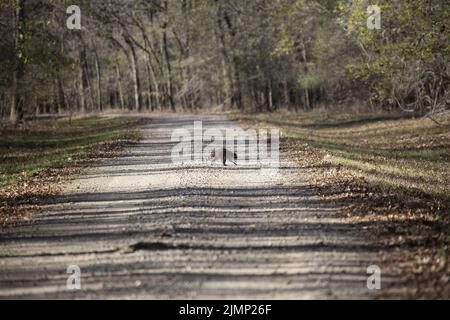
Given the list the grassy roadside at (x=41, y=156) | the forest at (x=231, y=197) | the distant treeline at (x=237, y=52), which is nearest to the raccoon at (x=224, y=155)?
the forest at (x=231, y=197)

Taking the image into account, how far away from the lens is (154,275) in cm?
686

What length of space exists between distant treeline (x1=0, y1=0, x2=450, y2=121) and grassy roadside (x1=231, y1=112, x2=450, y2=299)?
189cm

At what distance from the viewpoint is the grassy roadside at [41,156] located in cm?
1224

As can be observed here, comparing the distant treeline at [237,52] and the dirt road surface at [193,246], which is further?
the distant treeline at [237,52]

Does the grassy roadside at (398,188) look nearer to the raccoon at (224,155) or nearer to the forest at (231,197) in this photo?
the forest at (231,197)

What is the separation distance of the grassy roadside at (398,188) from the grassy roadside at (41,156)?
18.5ft

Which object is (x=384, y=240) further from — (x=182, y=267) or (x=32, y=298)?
(x=32, y=298)

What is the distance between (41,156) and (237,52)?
27024mm

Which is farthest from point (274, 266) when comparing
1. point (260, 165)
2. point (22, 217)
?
point (260, 165)

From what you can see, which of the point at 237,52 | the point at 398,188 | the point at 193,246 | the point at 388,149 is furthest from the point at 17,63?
the point at 237,52

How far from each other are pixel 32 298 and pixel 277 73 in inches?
1669

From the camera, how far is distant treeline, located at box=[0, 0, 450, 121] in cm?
2178

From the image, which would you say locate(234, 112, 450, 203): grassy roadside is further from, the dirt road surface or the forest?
the dirt road surface

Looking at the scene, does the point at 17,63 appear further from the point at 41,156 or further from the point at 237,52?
the point at 237,52
